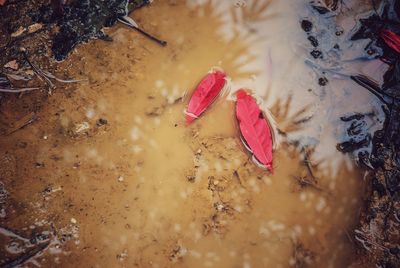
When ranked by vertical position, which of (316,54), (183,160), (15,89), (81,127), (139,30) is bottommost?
(183,160)

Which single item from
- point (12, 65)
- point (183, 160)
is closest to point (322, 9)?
point (183, 160)

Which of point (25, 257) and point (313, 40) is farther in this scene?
point (313, 40)

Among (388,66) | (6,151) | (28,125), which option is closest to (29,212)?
(6,151)

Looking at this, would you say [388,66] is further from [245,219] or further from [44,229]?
[44,229]

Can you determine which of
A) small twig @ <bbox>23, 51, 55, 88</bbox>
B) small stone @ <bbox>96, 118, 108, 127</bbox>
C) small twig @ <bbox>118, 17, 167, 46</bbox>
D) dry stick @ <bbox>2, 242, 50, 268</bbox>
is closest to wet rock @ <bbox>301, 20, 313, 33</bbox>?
small twig @ <bbox>118, 17, 167, 46</bbox>

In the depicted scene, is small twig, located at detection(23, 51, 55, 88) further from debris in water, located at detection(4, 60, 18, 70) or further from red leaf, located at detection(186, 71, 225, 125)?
red leaf, located at detection(186, 71, 225, 125)

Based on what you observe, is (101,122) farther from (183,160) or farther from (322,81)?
(322,81)

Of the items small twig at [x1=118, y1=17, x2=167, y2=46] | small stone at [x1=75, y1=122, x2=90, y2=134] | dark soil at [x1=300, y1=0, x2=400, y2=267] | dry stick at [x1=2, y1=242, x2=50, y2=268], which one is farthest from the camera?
small twig at [x1=118, y1=17, x2=167, y2=46]
